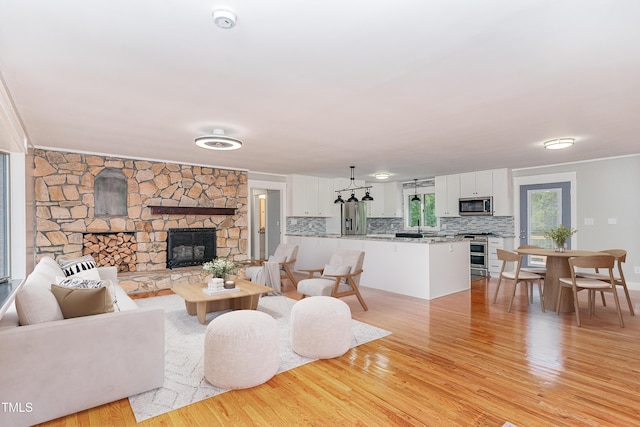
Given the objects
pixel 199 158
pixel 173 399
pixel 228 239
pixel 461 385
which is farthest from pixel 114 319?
pixel 228 239

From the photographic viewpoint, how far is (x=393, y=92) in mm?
2904

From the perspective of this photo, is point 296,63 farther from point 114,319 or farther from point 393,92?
point 114,319

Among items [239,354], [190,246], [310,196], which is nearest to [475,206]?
[310,196]

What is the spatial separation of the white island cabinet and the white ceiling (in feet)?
5.84

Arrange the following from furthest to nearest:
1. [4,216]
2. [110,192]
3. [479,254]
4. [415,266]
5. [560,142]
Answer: [479,254] → [110,192] → [415,266] → [560,142] → [4,216]

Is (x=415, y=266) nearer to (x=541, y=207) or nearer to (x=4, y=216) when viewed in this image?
(x=541, y=207)

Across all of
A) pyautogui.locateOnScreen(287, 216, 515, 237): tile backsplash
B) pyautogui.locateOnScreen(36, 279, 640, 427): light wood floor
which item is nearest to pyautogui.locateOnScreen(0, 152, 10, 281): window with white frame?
pyautogui.locateOnScreen(36, 279, 640, 427): light wood floor

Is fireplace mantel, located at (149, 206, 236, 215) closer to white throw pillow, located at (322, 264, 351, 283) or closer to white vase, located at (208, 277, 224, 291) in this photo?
white vase, located at (208, 277, 224, 291)

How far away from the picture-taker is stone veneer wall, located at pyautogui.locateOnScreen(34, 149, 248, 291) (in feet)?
17.1

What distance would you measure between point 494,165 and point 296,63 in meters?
5.72

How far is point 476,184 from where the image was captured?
25.0ft

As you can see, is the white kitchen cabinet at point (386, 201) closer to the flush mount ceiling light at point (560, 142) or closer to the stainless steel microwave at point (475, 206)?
the stainless steel microwave at point (475, 206)

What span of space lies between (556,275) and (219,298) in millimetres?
4430

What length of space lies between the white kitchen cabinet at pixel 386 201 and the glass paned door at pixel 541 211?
3078 millimetres
